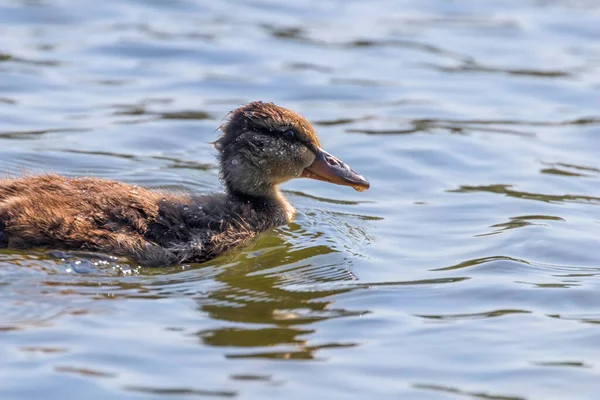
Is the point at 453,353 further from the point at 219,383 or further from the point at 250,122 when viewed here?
the point at 250,122

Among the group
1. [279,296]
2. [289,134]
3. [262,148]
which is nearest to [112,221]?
[279,296]

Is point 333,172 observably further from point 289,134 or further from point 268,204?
point 268,204

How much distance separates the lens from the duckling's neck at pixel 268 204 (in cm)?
951

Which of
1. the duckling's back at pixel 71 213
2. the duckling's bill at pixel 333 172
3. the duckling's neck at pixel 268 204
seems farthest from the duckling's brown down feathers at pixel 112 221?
the duckling's bill at pixel 333 172

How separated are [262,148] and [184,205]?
3.24 feet

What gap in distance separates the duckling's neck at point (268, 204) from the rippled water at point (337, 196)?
0.64 ft

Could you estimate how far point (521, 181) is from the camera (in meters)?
11.6

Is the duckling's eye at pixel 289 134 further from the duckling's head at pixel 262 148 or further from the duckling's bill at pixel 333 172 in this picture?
the duckling's bill at pixel 333 172

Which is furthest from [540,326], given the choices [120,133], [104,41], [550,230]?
[104,41]

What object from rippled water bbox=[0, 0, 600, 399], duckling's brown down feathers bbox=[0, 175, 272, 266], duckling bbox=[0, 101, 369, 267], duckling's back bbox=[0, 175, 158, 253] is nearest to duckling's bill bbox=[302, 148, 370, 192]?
duckling bbox=[0, 101, 369, 267]

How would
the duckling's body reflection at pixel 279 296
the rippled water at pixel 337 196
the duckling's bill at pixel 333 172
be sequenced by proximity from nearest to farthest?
the rippled water at pixel 337 196
the duckling's body reflection at pixel 279 296
the duckling's bill at pixel 333 172

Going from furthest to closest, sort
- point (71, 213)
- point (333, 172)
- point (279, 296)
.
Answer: point (333, 172) → point (71, 213) → point (279, 296)

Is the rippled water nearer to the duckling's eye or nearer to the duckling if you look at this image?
the duckling

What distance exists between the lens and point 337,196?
440 inches
